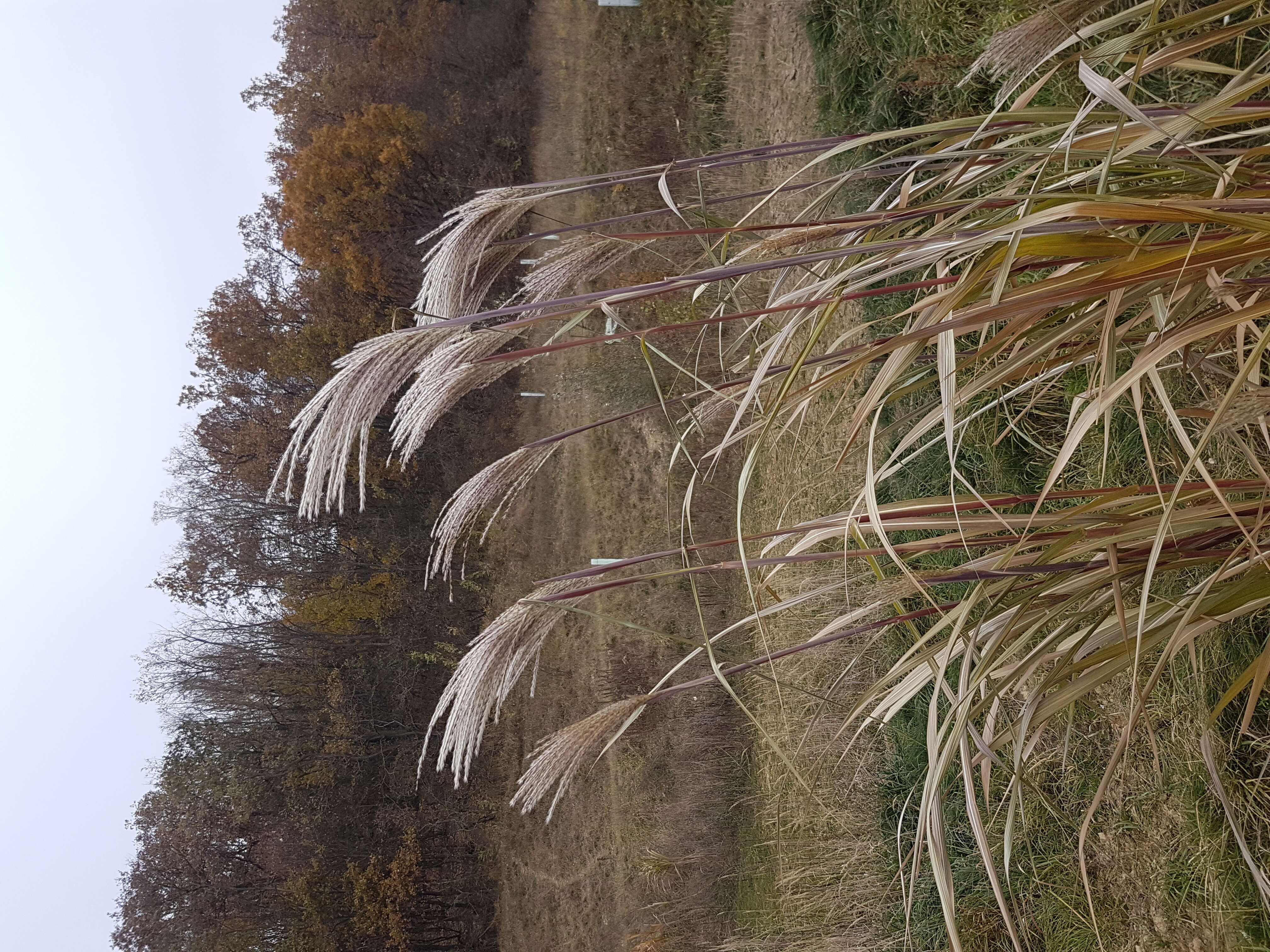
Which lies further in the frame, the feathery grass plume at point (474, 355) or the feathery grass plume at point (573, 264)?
the feathery grass plume at point (573, 264)

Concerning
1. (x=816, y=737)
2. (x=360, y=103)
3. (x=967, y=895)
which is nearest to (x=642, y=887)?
(x=816, y=737)

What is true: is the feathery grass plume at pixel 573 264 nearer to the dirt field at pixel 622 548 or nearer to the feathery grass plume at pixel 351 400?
the feathery grass plume at pixel 351 400

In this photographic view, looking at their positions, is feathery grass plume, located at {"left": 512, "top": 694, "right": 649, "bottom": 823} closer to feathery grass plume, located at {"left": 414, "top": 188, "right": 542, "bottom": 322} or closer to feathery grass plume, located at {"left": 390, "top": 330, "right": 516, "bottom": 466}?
feathery grass plume, located at {"left": 390, "top": 330, "right": 516, "bottom": 466}

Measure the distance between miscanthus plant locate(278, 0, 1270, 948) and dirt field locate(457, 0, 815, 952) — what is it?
4.11 m

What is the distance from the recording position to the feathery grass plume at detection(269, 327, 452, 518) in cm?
140

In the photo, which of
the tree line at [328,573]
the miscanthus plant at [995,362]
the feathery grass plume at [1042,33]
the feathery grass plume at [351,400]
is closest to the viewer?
the miscanthus plant at [995,362]

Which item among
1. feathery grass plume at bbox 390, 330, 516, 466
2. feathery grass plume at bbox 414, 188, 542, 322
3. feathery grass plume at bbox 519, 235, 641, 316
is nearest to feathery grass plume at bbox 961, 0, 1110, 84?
feathery grass plume at bbox 519, 235, 641, 316

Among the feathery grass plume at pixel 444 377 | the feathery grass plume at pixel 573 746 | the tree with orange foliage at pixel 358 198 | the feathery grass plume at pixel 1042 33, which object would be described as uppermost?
the tree with orange foliage at pixel 358 198

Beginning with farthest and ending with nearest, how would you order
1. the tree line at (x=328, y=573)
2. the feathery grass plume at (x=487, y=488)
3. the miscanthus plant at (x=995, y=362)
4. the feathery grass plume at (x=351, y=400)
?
the tree line at (x=328, y=573) < the feathery grass plume at (x=487, y=488) < the feathery grass plume at (x=351, y=400) < the miscanthus plant at (x=995, y=362)

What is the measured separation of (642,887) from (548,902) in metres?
1.17

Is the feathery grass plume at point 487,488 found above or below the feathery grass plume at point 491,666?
above

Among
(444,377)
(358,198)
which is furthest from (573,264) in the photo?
(358,198)

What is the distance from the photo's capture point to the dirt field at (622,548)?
219 inches

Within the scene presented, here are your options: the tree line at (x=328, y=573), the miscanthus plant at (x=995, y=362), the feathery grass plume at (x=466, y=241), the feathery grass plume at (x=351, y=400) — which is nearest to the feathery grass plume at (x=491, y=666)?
the miscanthus plant at (x=995, y=362)
